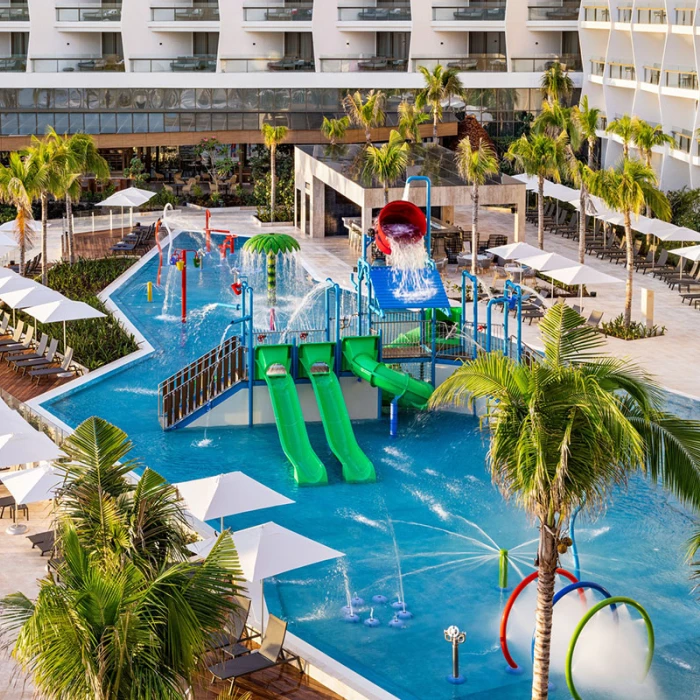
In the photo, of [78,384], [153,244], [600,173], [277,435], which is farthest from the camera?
[153,244]

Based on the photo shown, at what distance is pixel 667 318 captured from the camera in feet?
107

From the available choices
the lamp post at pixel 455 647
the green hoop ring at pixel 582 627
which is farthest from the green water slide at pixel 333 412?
the green hoop ring at pixel 582 627

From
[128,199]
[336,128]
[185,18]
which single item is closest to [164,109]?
[185,18]

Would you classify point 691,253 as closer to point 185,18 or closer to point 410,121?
point 410,121

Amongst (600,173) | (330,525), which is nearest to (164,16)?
(600,173)

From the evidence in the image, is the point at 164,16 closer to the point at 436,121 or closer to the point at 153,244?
the point at 436,121

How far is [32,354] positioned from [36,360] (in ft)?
1.22

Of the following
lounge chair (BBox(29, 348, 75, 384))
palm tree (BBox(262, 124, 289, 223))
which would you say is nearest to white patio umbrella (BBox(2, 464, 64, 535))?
lounge chair (BBox(29, 348, 75, 384))

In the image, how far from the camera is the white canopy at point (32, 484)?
58.7 feet

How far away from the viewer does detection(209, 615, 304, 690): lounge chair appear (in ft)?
48.2

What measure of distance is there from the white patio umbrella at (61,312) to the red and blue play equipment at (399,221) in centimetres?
626

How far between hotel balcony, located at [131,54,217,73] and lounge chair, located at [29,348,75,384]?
93.7 ft

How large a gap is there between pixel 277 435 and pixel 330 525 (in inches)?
186

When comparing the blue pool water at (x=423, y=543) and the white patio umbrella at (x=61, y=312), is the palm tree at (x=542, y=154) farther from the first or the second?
the white patio umbrella at (x=61, y=312)
